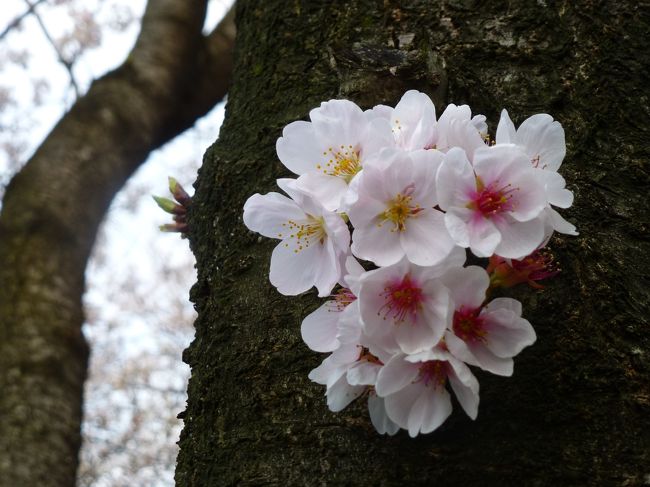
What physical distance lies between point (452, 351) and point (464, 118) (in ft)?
1.03

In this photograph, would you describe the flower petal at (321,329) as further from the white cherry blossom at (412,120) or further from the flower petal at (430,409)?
the white cherry blossom at (412,120)

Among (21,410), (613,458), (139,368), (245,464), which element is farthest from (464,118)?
(139,368)

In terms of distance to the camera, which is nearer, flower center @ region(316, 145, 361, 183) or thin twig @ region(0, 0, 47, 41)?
flower center @ region(316, 145, 361, 183)

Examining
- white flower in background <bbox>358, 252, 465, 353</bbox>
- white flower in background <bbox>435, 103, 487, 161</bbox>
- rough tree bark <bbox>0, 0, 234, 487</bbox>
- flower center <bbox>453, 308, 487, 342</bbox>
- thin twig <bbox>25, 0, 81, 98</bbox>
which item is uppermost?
thin twig <bbox>25, 0, 81, 98</bbox>

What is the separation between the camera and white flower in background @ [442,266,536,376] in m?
0.74

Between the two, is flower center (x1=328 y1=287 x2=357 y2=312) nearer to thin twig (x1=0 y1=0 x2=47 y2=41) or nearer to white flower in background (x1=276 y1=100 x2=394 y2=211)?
white flower in background (x1=276 y1=100 x2=394 y2=211)

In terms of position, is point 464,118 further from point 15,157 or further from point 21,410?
point 15,157

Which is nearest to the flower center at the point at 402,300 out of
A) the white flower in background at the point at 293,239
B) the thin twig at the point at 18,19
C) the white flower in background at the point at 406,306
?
the white flower in background at the point at 406,306

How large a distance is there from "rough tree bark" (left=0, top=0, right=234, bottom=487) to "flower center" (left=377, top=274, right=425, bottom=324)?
183 centimetres

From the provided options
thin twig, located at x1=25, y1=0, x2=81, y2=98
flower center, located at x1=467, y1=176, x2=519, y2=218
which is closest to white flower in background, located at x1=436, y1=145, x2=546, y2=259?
flower center, located at x1=467, y1=176, x2=519, y2=218

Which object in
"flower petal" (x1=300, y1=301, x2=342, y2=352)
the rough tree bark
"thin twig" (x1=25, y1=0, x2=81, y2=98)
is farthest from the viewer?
"thin twig" (x1=25, y1=0, x2=81, y2=98)

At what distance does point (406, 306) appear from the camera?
0.72 m

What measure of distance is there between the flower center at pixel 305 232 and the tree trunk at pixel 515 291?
0.15 m

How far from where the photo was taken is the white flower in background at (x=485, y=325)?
29.0 inches
